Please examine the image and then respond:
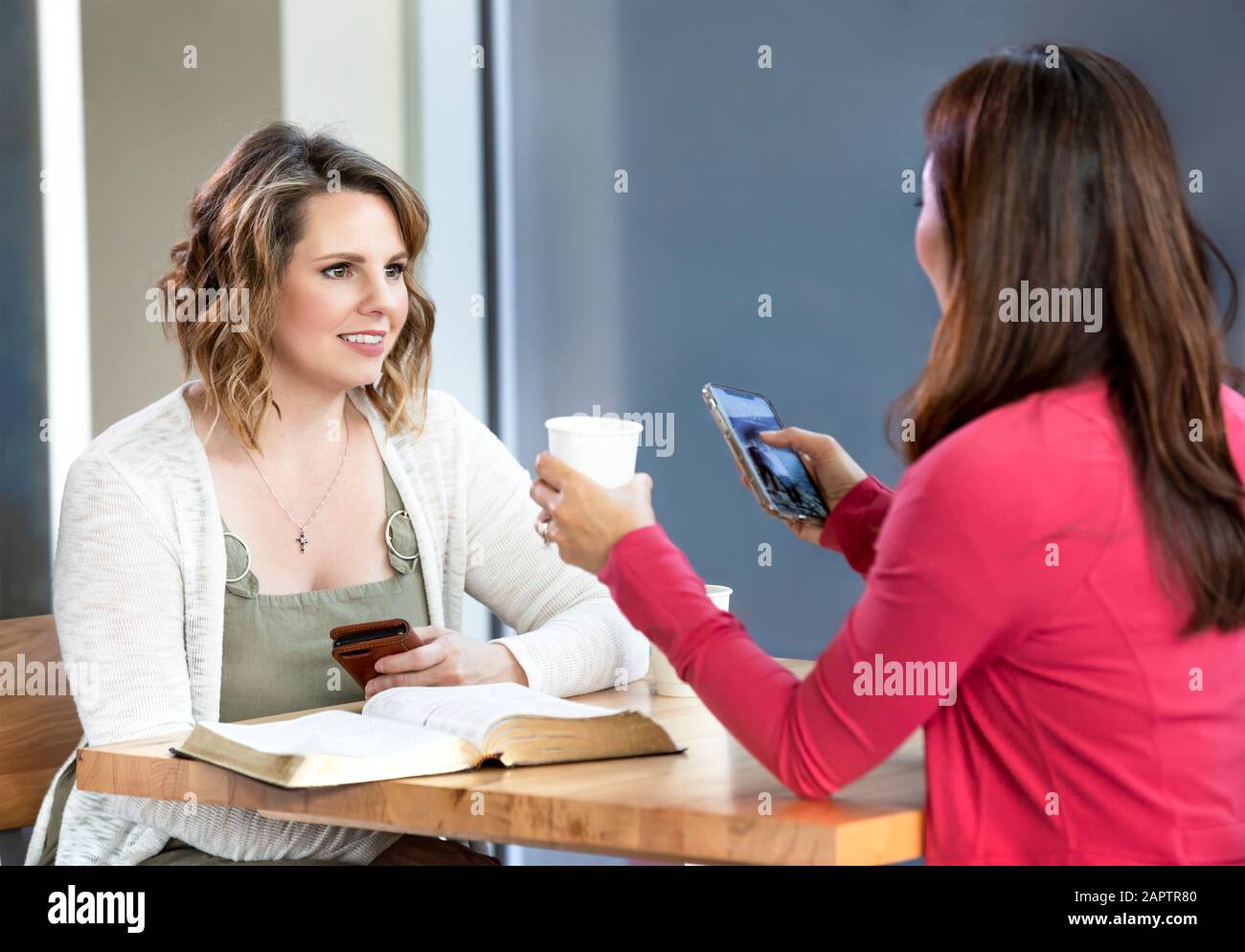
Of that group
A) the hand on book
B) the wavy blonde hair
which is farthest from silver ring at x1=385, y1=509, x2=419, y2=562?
the hand on book

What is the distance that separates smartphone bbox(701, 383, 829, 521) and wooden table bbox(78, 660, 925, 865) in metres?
0.26

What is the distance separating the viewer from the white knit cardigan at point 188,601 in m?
1.51

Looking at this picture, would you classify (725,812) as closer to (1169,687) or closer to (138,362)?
(1169,687)

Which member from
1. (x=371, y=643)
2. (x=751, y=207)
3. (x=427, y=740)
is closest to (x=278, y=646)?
(x=371, y=643)

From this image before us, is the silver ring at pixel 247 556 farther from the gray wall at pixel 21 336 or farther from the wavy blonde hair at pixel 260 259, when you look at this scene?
the gray wall at pixel 21 336

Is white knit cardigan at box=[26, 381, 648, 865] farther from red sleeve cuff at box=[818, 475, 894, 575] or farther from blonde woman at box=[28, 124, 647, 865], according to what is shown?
red sleeve cuff at box=[818, 475, 894, 575]

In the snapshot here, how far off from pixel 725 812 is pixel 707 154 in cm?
191

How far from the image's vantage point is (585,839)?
3.50 feet

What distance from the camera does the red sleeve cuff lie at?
5.00 feet

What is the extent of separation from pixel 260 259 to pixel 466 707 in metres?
0.79

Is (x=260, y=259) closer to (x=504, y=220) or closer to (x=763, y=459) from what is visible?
(x=763, y=459)

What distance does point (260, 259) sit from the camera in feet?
6.04
